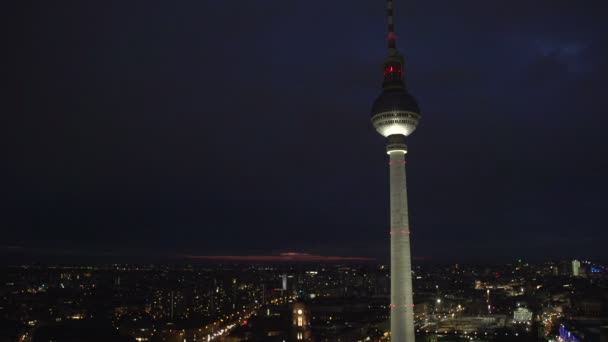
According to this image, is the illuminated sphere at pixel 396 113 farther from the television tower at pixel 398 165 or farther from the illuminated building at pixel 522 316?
the illuminated building at pixel 522 316

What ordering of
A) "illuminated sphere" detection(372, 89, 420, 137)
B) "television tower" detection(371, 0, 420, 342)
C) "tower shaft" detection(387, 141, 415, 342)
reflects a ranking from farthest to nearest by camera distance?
"illuminated sphere" detection(372, 89, 420, 137)
"television tower" detection(371, 0, 420, 342)
"tower shaft" detection(387, 141, 415, 342)

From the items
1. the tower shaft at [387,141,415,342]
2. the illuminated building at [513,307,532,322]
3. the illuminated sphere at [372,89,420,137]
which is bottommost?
the illuminated building at [513,307,532,322]

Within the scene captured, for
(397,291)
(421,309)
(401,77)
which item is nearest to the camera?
(397,291)

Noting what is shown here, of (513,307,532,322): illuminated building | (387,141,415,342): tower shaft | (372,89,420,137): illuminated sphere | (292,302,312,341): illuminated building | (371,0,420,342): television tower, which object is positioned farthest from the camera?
(513,307,532,322): illuminated building

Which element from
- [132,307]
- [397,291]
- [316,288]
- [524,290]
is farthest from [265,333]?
[524,290]

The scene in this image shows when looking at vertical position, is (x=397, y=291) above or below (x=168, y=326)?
above

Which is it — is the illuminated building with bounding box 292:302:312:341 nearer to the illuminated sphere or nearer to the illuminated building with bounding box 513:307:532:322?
the illuminated sphere

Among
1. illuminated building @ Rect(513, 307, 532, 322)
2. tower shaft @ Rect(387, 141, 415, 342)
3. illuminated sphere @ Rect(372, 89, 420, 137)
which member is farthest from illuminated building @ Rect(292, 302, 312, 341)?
illuminated building @ Rect(513, 307, 532, 322)

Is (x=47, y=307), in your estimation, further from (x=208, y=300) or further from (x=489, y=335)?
(x=489, y=335)

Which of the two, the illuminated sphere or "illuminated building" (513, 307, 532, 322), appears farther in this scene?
"illuminated building" (513, 307, 532, 322)
